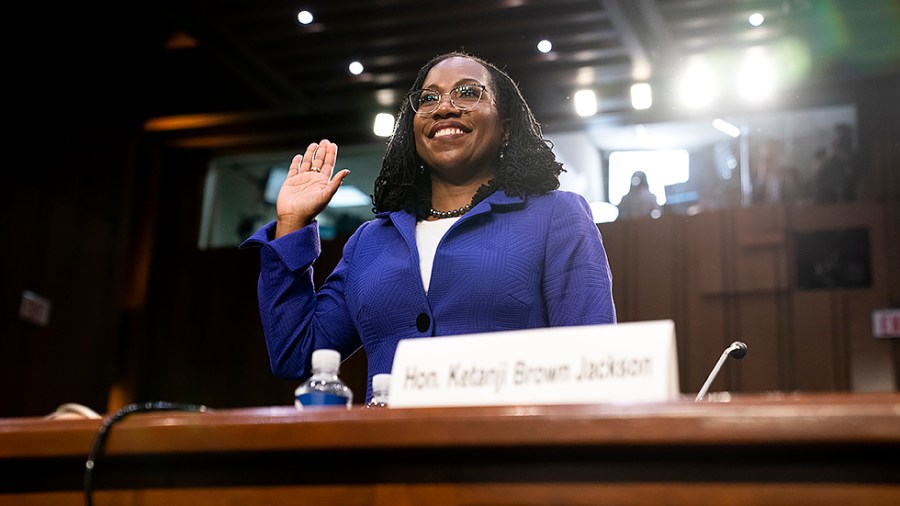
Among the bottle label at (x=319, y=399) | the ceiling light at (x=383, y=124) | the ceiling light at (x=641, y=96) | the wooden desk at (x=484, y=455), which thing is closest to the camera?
the wooden desk at (x=484, y=455)

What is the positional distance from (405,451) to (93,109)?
6.04 meters

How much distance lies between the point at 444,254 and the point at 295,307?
9.5 inches

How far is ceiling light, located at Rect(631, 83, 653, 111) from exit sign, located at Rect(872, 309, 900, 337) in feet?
5.47

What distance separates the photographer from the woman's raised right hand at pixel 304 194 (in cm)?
153

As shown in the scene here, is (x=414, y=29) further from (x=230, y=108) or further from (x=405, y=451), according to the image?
(x=405, y=451)

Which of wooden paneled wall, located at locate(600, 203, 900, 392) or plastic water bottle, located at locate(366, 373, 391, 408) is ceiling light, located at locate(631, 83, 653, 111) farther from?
plastic water bottle, located at locate(366, 373, 391, 408)

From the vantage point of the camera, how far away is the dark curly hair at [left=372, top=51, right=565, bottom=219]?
167 centimetres

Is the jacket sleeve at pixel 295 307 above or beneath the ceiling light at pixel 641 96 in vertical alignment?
beneath

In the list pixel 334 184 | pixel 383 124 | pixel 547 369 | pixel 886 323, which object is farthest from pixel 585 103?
pixel 547 369

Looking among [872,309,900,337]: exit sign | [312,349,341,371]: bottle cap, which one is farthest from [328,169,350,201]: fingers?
[872,309,900,337]: exit sign

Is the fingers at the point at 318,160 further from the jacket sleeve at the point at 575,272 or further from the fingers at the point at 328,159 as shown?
the jacket sleeve at the point at 575,272

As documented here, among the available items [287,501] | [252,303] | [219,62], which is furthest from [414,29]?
[287,501]

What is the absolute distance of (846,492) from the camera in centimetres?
67

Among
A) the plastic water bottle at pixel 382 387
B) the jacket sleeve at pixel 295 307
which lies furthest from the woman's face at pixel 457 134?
the plastic water bottle at pixel 382 387
